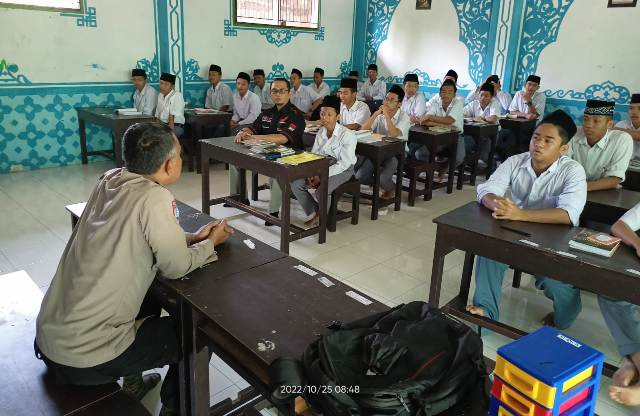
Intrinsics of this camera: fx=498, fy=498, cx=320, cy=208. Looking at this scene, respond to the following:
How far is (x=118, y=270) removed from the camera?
1609 millimetres

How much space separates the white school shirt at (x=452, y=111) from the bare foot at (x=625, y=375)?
153 inches

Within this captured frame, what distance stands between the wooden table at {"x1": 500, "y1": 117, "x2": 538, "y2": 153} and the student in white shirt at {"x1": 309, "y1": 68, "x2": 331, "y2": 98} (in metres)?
3.24

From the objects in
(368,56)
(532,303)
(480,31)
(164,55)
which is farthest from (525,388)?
A: (368,56)

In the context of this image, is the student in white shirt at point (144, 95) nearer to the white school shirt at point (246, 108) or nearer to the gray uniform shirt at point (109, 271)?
the white school shirt at point (246, 108)

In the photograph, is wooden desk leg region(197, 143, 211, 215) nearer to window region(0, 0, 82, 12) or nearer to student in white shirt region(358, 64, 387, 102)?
window region(0, 0, 82, 12)

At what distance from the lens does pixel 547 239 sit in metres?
2.31

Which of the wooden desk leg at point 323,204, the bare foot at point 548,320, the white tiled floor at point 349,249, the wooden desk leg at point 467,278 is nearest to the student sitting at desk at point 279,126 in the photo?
the white tiled floor at point 349,249

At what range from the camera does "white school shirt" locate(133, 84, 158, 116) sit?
6551 millimetres

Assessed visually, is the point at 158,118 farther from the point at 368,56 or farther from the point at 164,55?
the point at 368,56

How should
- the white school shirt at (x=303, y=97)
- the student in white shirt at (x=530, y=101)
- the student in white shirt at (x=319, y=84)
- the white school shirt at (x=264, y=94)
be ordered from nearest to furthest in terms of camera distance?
the student in white shirt at (x=530, y=101) → the white school shirt at (x=264, y=94) → the white school shirt at (x=303, y=97) → the student in white shirt at (x=319, y=84)

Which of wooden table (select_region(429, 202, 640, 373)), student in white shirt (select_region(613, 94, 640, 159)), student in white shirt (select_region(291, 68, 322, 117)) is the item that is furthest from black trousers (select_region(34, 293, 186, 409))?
student in white shirt (select_region(291, 68, 322, 117))

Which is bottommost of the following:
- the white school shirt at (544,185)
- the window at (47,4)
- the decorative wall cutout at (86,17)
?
the white school shirt at (544,185)

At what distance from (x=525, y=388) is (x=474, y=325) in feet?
6.11

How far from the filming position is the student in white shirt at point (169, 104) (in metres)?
6.34
